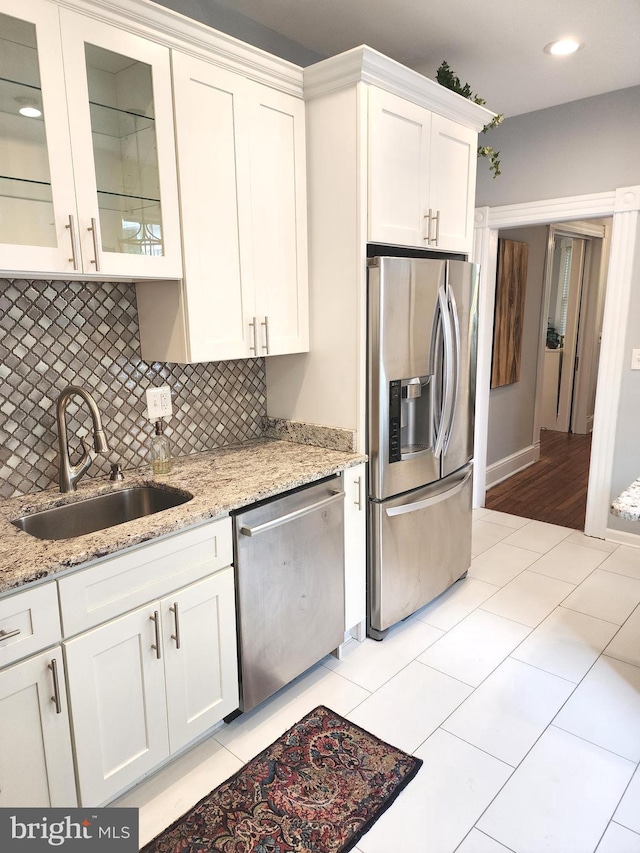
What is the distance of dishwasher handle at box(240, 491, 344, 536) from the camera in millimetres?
1936

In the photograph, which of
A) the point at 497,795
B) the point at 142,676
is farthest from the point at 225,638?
the point at 497,795

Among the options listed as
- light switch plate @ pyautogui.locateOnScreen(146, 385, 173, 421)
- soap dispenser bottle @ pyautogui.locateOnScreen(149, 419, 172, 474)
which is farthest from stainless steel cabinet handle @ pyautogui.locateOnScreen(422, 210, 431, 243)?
soap dispenser bottle @ pyautogui.locateOnScreen(149, 419, 172, 474)

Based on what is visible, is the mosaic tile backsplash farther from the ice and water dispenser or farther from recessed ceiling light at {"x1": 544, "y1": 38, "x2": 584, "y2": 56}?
recessed ceiling light at {"x1": 544, "y1": 38, "x2": 584, "y2": 56}

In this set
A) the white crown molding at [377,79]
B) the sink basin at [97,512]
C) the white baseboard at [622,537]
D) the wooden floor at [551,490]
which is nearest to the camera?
the sink basin at [97,512]

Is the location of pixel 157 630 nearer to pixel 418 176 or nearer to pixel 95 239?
pixel 95 239

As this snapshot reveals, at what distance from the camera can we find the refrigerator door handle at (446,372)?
8.29ft

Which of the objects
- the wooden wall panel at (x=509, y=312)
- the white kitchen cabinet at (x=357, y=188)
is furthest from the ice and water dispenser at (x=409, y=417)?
the wooden wall panel at (x=509, y=312)

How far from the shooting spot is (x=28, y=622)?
55.2 inches

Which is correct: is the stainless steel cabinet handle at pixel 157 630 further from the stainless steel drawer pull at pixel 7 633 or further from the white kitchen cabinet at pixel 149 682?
the stainless steel drawer pull at pixel 7 633

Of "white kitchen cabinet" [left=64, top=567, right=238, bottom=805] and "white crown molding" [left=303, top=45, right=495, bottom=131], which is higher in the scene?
"white crown molding" [left=303, top=45, right=495, bottom=131]

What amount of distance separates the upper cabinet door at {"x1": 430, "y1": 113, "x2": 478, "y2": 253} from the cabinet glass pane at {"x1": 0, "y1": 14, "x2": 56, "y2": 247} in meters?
1.62

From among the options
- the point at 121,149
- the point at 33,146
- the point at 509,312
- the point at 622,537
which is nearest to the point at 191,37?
the point at 121,149

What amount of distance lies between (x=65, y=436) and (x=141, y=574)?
60cm

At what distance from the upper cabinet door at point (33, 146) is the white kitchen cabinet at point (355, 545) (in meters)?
1.36
